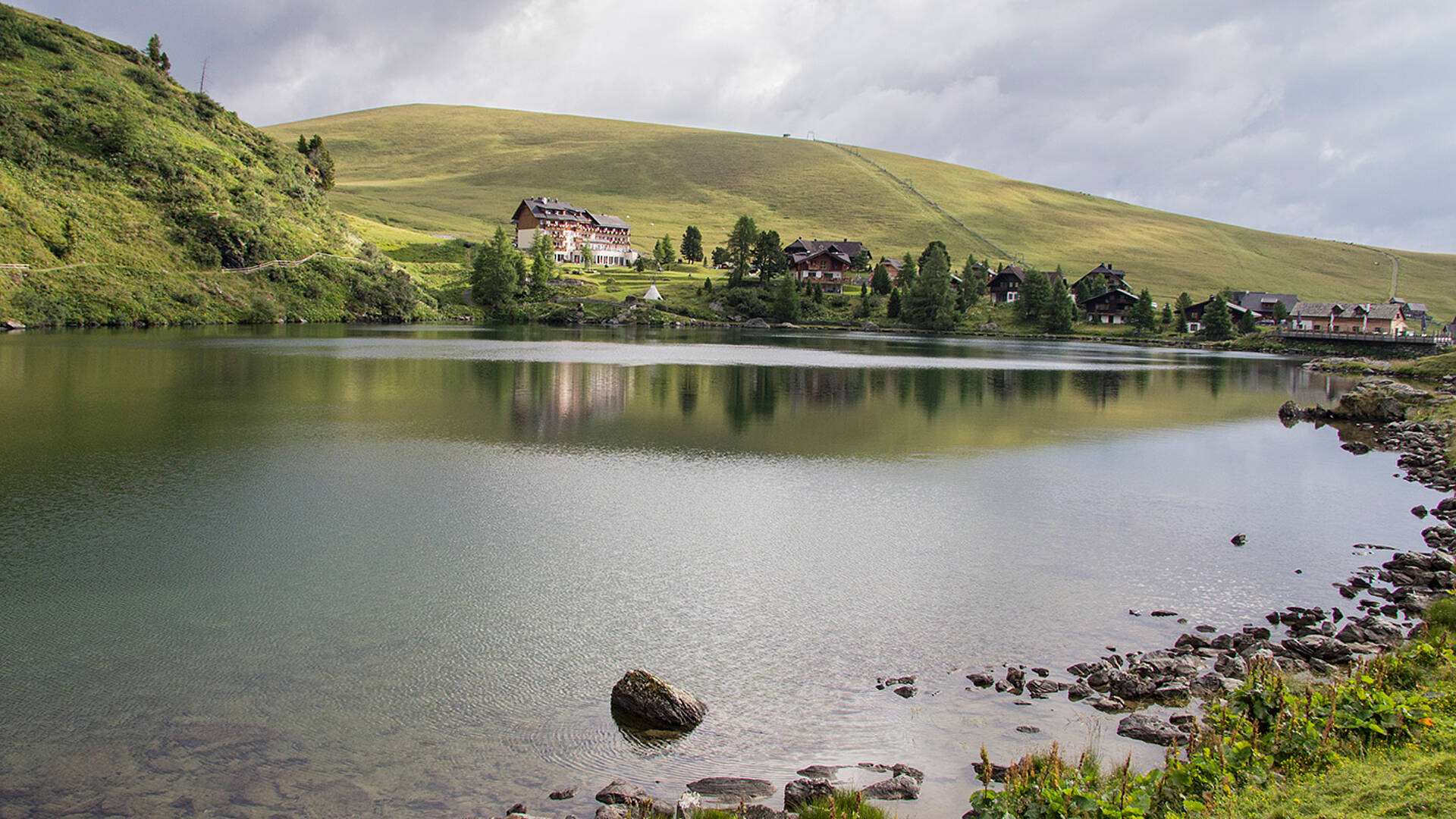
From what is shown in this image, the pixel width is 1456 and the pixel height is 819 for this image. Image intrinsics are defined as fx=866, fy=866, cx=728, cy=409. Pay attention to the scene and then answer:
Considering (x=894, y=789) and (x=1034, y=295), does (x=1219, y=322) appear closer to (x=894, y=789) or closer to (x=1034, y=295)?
(x=1034, y=295)

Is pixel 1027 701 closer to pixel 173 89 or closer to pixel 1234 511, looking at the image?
pixel 1234 511

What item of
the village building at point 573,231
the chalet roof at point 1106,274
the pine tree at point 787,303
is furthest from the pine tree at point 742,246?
the chalet roof at point 1106,274

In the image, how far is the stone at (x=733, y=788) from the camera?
10.7 meters

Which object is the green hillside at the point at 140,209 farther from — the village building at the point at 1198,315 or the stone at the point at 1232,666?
the village building at the point at 1198,315

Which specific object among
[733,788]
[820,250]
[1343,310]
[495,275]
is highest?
[820,250]

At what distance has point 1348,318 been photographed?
134m

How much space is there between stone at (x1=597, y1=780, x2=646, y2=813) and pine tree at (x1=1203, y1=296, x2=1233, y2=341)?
141m

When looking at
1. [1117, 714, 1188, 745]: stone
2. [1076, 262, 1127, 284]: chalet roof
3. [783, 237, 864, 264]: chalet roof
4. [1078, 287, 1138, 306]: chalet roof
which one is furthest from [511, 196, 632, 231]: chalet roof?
[1117, 714, 1188, 745]: stone

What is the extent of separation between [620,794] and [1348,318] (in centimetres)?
15894

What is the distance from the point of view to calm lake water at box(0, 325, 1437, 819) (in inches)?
464

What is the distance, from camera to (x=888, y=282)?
520ft

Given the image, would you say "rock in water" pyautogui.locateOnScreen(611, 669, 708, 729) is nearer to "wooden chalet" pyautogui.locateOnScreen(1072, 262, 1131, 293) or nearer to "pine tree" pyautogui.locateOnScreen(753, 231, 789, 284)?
"pine tree" pyautogui.locateOnScreen(753, 231, 789, 284)

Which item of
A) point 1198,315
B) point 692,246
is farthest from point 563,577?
point 692,246

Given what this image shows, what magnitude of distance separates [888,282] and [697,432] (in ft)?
416
